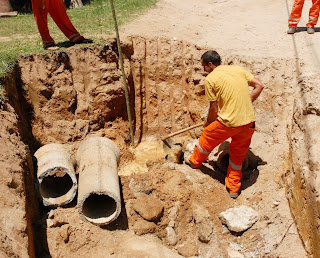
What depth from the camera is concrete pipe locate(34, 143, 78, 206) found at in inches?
158

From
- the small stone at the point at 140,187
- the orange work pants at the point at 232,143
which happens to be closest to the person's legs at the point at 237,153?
the orange work pants at the point at 232,143

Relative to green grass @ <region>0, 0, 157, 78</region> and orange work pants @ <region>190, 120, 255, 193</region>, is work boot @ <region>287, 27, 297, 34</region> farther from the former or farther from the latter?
green grass @ <region>0, 0, 157, 78</region>

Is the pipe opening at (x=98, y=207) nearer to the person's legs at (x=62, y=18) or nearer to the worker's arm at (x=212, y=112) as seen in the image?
the worker's arm at (x=212, y=112)

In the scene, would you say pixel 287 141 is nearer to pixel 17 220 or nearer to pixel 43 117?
pixel 17 220

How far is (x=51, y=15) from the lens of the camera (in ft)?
18.6

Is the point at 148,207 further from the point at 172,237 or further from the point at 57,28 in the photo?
the point at 57,28

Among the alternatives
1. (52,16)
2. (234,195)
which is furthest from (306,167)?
(52,16)

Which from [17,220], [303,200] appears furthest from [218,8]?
[17,220]

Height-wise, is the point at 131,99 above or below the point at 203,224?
above

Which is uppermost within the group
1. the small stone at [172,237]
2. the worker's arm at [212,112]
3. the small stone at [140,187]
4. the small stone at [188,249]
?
the worker's arm at [212,112]

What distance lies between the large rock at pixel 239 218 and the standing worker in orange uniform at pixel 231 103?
0.58 meters

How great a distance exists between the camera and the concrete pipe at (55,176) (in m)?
4.02

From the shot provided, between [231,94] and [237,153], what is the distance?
0.95 m

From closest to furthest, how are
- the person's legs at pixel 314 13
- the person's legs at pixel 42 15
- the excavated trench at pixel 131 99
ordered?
the excavated trench at pixel 131 99 → the person's legs at pixel 42 15 → the person's legs at pixel 314 13
